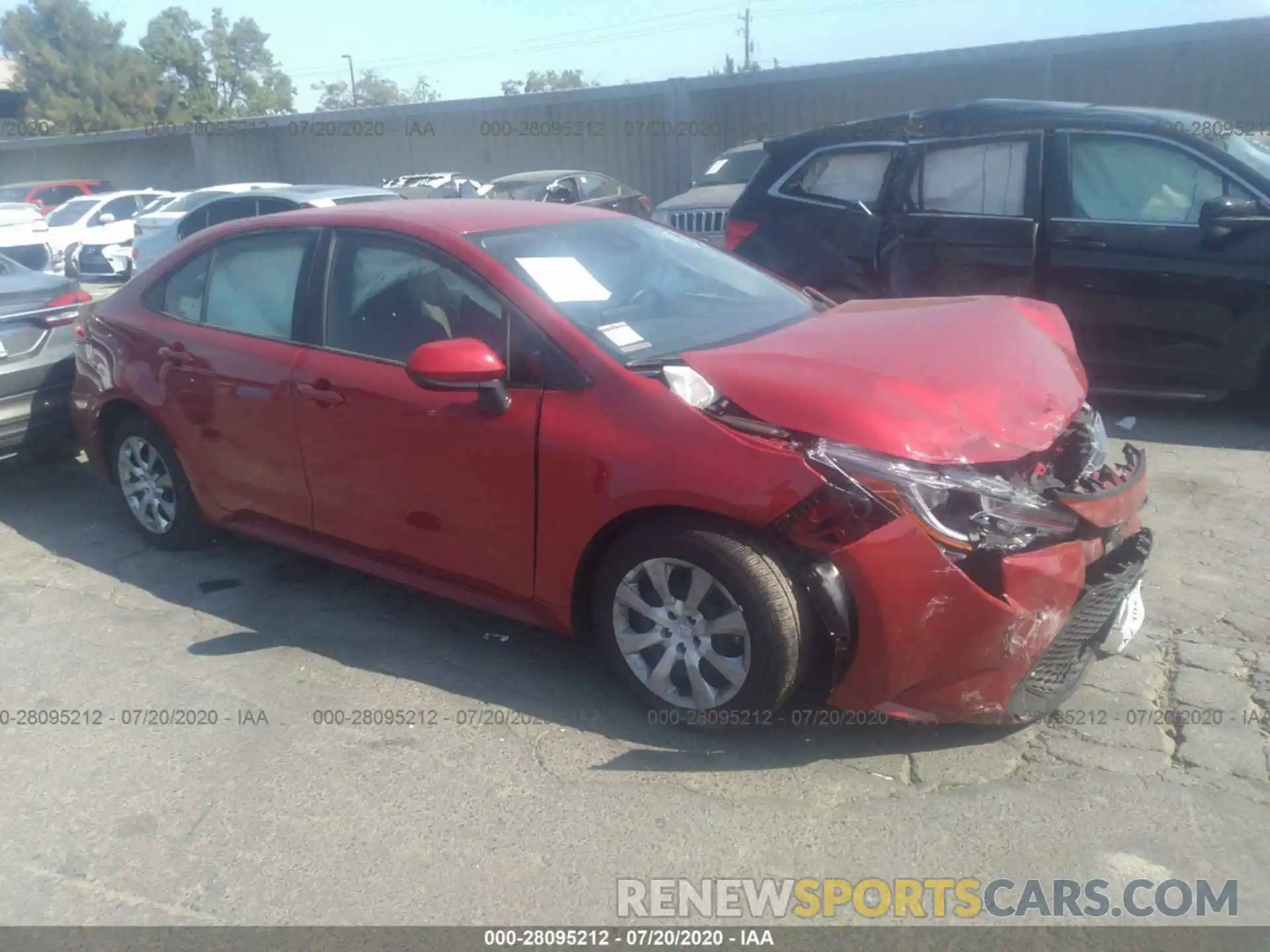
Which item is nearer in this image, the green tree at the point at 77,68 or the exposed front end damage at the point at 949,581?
the exposed front end damage at the point at 949,581

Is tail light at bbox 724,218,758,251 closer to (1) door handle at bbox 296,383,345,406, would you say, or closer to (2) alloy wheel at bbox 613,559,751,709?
(1) door handle at bbox 296,383,345,406

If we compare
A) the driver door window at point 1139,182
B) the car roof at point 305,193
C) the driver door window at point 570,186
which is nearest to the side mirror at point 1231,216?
the driver door window at point 1139,182

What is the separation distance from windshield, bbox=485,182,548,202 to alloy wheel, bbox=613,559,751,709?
1373 centimetres

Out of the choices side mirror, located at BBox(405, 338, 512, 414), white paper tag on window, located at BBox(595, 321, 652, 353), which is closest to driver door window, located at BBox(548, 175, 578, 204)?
white paper tag on window, located at BBox(595, 321, 652, 353)

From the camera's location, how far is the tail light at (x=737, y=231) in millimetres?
7457

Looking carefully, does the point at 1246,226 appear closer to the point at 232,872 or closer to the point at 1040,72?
the point at 232,872

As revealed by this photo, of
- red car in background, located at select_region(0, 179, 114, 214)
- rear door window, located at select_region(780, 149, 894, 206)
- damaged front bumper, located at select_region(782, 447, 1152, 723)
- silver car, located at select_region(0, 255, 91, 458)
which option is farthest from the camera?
red car in background, located at select_region(0, 179, 114, 214)

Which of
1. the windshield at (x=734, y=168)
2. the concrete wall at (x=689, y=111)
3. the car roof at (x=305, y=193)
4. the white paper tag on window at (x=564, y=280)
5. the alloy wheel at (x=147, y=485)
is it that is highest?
the concrete wall at (x=689, y=111)

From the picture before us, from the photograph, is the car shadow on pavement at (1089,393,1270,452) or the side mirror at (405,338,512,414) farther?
the car shadow on pavement at (1089,393,1270,452)

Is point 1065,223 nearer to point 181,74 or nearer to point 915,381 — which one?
point 915,381

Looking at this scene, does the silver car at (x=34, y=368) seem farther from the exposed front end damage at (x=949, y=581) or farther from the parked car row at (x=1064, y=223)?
the exposed front end damage at (x=949, y=581)

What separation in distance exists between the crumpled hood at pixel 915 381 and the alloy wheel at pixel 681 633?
1.84 ft

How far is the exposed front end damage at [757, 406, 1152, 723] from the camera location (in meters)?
3.02

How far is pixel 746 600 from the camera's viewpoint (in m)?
→ 3.18
